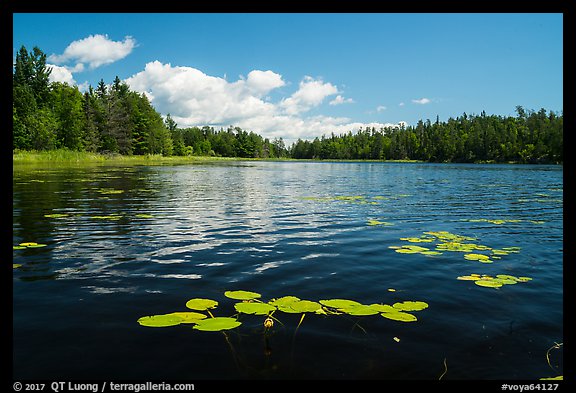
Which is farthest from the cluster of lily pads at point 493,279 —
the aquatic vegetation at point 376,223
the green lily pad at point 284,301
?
the aquatic vegetation at point 376,223

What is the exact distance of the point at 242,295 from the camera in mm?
5199

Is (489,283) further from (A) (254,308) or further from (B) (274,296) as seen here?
(A) (254,308)

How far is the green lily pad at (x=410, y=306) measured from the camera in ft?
16.4

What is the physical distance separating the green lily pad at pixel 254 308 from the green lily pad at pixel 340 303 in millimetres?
784

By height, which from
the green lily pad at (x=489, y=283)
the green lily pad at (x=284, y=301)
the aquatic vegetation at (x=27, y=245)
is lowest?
the green lily pad at (x=489, y=283)

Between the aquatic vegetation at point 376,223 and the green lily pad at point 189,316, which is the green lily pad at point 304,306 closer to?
the green lily pad at point 189,316

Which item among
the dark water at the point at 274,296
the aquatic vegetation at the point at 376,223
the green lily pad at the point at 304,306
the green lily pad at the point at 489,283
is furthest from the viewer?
the aquatic vegetation at the point at 376,223

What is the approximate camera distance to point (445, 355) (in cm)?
380

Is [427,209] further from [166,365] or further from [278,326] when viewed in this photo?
[166,365]

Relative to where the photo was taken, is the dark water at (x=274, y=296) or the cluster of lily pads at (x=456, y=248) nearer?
the dark water at (x=274, y=296)

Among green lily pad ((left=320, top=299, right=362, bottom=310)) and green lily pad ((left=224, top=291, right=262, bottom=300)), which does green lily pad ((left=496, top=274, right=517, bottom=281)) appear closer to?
green lily pad ((left=320, top=299, right=362, bottom=310))
